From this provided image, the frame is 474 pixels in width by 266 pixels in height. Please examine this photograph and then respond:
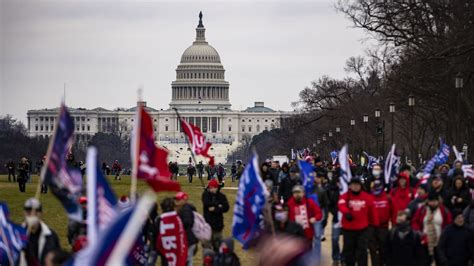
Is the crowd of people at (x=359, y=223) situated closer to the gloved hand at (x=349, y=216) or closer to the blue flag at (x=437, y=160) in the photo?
the gloved hand at (x=349, y=216)

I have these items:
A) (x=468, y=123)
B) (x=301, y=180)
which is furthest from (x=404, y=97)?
(x=301, y=180)

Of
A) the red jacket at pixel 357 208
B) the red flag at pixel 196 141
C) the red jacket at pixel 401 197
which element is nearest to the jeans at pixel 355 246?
the red jacket at pixel 357 208

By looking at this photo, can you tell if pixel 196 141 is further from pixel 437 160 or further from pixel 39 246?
pixel 39 246

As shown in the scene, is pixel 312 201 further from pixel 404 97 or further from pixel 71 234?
pixel 404 97

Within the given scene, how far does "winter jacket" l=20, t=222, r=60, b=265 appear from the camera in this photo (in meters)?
15.6

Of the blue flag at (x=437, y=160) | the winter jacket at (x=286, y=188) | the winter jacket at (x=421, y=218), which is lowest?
the winter jacket at (x=421, y=218)

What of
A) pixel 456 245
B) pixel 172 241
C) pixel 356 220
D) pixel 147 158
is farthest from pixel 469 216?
pixel 147 158

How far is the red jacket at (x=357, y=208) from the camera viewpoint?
20.5m

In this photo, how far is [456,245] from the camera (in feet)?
62.5

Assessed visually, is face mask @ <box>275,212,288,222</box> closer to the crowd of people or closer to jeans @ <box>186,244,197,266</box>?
the crowd of people

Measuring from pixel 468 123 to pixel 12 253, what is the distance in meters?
39.7

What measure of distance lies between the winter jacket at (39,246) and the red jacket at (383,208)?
20.8 ft

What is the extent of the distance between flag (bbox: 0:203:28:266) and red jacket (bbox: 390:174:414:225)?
657 cm

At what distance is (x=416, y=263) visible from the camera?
18.9 m
